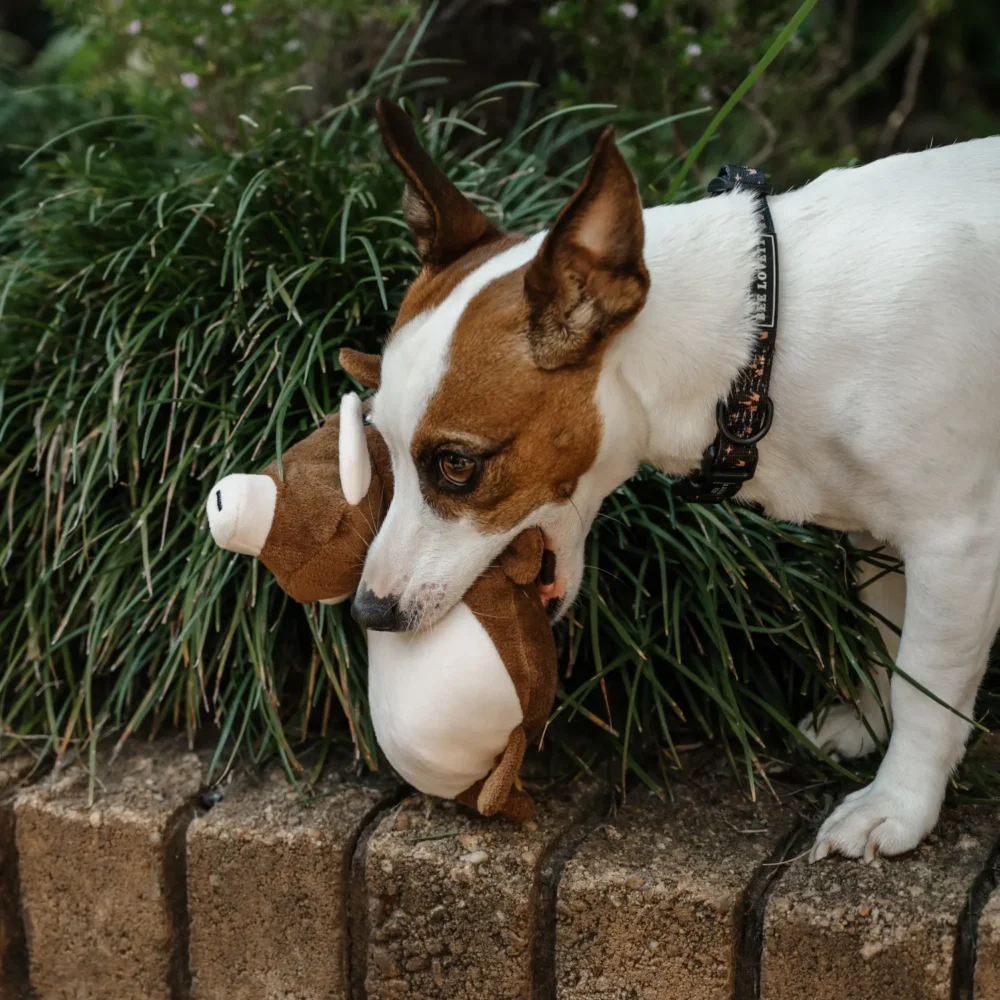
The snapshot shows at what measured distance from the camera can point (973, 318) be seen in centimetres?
176

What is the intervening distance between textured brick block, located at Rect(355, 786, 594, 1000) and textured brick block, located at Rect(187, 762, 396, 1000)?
0.17ft

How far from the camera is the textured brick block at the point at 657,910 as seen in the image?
5.97 feet

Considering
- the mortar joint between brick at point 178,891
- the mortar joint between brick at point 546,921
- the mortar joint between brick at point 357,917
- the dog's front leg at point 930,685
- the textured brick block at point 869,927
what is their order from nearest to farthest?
the textured brick block at point 869,927 → the dog's front leg at point 930,685 → the mortar joint between brick at point 546,921 → the mortar joint between brick at point 357,917 → the mortar joint between brick at point 178,891

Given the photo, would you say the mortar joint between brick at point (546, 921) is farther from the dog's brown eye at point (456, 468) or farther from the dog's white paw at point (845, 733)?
the dog's brown eye at point (456, 468)

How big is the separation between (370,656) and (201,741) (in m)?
0.61

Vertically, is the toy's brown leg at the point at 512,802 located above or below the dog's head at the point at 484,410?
below

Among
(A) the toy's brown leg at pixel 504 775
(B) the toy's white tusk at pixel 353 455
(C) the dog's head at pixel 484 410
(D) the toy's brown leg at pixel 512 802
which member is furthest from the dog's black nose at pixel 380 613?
(D) the toy's brown leg at pixel 512 802

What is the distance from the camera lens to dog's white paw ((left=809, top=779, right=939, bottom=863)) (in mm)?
1841

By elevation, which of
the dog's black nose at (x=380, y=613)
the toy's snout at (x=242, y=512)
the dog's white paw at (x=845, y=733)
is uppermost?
the toy's snout at (x=242, y=512)

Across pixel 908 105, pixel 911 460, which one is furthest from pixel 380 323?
pixel 908 105

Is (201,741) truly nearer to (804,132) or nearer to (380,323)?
(380,323)

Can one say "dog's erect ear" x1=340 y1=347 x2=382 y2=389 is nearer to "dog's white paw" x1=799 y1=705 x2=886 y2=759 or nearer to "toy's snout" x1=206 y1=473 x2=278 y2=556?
"toy's snout" x1=206 y1=473 x2=278 y2=556

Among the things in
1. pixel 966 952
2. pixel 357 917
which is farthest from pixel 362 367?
pixel 966 952

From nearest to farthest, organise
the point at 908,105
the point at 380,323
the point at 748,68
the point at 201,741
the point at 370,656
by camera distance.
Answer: the point at 370,656 < the point at 201,741 < the point at 380,323 < the point at 748,68 < the point at 908,105
